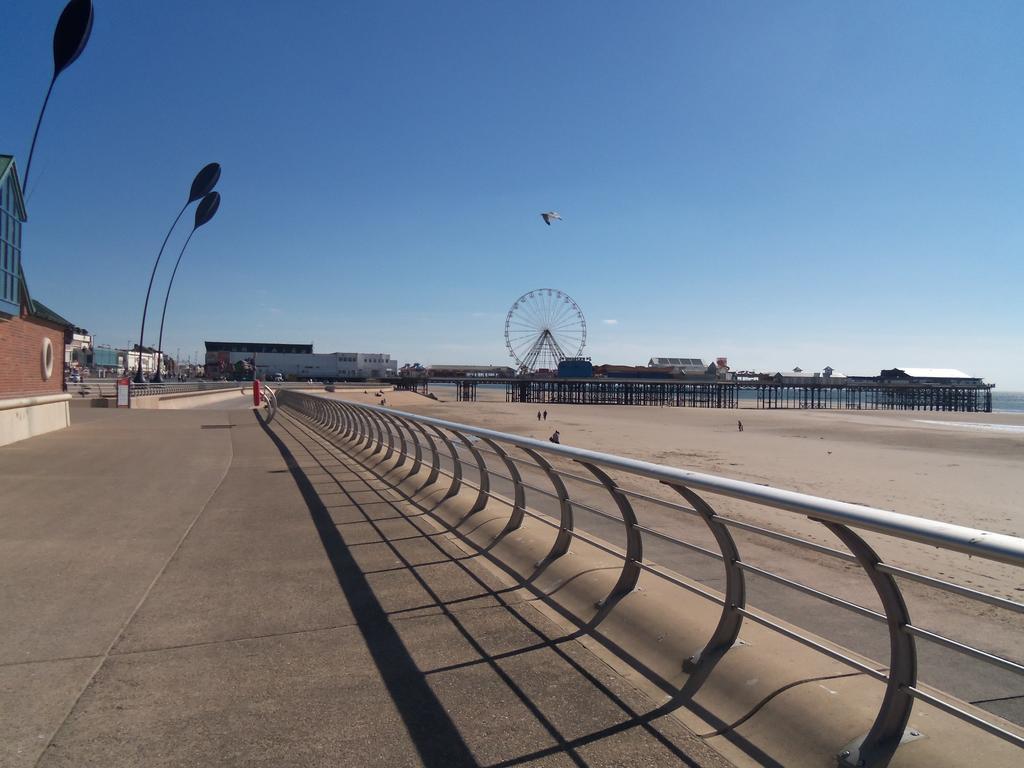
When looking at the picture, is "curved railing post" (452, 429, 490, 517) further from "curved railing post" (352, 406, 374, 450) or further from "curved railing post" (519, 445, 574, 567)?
"curved railing post" (352, 406, 374, 450)

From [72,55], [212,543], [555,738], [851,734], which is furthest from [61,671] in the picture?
[72,55]

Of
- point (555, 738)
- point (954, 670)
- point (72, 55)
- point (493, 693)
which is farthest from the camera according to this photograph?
point (72, 55)

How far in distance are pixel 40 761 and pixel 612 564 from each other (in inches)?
148

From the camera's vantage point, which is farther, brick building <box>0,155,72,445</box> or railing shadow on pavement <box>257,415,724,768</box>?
brick building <box>0,155,72,445</box>

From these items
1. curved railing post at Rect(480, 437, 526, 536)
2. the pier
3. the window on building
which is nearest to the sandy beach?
curved railing post at Rect(480, 437, 526, 536)

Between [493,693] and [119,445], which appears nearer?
[493,693]

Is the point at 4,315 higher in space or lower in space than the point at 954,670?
higher

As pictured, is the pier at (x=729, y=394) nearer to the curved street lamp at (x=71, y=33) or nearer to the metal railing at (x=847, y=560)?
the curved street lamp at (x=71, y=33)

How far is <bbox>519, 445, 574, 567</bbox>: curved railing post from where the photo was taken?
560cm

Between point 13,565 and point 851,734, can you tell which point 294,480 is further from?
point 851,734

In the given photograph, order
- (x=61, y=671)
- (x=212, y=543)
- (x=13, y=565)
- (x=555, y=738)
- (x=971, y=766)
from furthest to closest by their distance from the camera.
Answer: (x=212, y=543) → (x=13, y=565) → (x=61, y=671) → (x=555, y=738) → (x=971, y=766)

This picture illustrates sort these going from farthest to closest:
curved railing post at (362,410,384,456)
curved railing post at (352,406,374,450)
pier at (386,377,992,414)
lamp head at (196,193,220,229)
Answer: pier at (386,377,992,414)
lamp head at (196,193,220,229)
curved railing post at (352,406,374,450)
curved railing post at (362,410,384,456)

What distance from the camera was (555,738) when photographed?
10.9 feet

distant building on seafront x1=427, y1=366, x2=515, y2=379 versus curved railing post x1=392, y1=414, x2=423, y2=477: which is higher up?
distant building on seafront x1=427, y1=366, x2=515, y2=379
